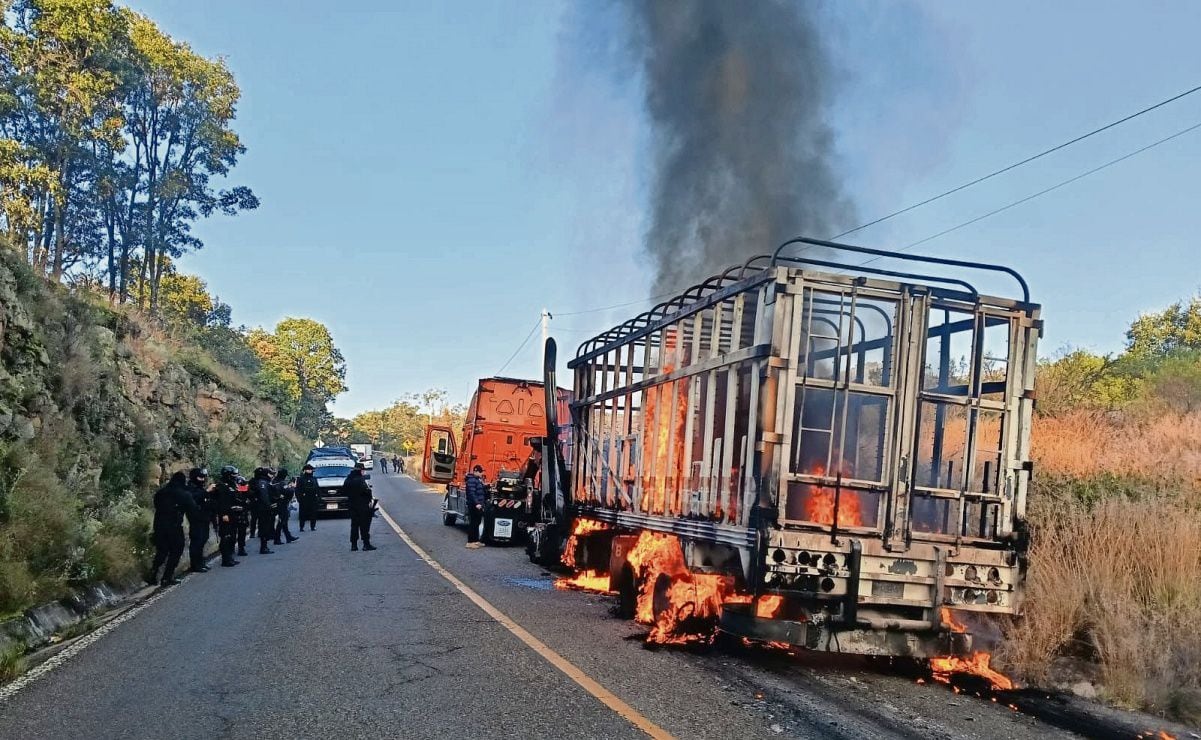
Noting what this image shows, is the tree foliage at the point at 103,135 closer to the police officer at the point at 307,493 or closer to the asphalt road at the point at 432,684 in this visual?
the police officer at the point at 307,493

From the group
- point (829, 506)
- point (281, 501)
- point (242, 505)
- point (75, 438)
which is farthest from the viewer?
point (281, 501)

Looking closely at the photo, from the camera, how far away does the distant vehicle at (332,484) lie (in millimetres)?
26361

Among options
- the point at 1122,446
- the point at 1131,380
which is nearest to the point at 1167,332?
the point at 1131,380

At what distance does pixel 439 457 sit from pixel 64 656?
53.3 feet

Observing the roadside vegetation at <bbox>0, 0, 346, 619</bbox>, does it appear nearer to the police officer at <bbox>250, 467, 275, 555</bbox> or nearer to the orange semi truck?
the police officer at <bbox>250, 467, 275, 555</bbox>

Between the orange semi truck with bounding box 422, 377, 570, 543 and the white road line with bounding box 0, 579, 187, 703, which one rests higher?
the orange semi truck with bounding box 422, 377, 570, 543

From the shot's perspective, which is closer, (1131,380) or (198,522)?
(198,522)

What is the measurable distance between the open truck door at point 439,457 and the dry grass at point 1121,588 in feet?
52.4

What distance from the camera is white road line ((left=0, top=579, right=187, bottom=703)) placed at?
20.7 feet

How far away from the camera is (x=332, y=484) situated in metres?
26.7

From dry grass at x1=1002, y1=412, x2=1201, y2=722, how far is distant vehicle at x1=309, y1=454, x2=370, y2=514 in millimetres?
20294

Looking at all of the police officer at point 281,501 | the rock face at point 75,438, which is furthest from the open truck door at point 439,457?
the rock face at point 75,438

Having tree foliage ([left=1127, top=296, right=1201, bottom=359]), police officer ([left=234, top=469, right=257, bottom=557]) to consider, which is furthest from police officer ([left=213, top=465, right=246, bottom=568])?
tree foliage ([left=1127, top=296, right=1201, bottom=359])

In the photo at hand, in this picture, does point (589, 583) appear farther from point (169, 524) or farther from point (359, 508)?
point (359, 508)
